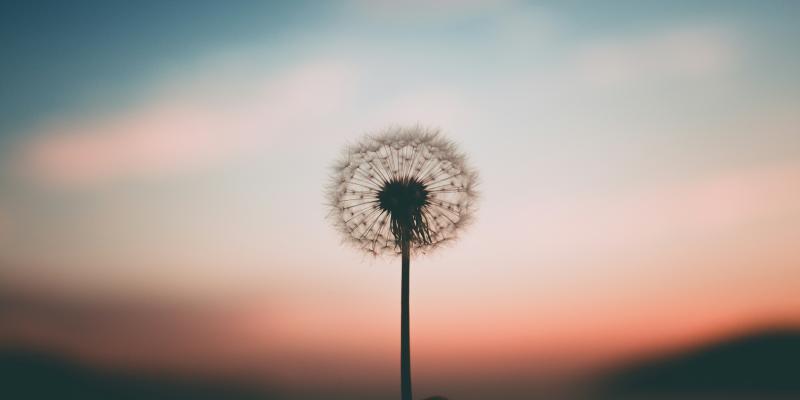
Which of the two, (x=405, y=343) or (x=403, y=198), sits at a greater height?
Answer: (x=403, y=198)

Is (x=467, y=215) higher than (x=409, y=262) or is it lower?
higher

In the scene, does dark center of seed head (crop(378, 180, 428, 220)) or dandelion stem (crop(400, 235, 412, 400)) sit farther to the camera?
dark center of seed head (crop(378, 180, 428, 220))

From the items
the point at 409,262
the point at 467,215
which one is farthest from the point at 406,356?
the point at 467,215

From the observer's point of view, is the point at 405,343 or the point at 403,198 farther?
the point at 403,198

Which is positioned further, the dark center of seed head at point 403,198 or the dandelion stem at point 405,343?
the dark center of seed head at point 403,198

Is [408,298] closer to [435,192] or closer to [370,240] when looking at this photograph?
[370,240]

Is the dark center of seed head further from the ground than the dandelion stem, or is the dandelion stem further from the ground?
the dark center of seed head

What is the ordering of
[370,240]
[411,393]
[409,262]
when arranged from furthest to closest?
[370,240], [409,262], [411,393]

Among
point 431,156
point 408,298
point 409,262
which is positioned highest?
point 431,156

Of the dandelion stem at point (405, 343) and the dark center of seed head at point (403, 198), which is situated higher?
the dark center of seed head at point (403, 198)

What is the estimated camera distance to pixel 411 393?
45.5ft

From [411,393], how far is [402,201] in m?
5.70

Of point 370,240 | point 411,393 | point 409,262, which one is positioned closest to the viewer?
point 411,393

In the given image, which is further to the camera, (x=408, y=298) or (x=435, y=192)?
(x=435, y=192)
